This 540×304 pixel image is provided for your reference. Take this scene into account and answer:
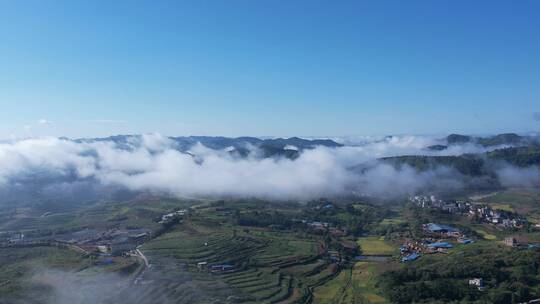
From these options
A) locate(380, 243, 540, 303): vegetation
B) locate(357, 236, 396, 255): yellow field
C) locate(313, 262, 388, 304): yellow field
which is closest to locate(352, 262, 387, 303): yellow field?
locate(313, 262, 388, 304): yellow field

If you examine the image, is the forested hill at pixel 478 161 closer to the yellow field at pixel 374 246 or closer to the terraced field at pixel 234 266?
the yellow field at pixel 374 246

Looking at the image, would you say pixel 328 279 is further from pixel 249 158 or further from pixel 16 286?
pixel 249 158

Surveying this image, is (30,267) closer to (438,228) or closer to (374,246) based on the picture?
(374,246)

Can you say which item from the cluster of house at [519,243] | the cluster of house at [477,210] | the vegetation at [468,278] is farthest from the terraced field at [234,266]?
the cluster of house at [477,210]

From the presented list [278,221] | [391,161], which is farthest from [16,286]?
[391,161]

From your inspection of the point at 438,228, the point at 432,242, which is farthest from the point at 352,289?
the point at 438,228

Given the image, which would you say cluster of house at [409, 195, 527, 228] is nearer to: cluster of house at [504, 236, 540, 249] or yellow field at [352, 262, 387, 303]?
cluster of house at [504, 236, 540, 249]
